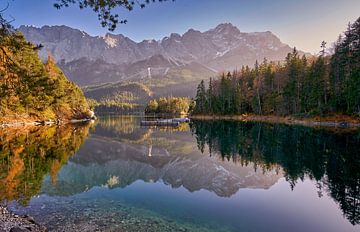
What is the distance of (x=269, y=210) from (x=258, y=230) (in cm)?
383

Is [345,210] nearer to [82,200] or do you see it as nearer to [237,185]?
[237,185]

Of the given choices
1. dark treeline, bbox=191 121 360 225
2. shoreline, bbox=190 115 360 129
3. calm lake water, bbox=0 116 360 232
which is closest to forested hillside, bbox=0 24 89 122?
calm lake water, bbox=0 116 360 232

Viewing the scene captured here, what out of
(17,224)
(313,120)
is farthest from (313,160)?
(313,120)

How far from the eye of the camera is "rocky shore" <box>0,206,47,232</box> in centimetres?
1285

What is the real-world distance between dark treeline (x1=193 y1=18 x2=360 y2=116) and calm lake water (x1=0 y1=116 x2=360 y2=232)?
36.0 m

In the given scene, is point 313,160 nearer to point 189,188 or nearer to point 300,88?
point 189,188

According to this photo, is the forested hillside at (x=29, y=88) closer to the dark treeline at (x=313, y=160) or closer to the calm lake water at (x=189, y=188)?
the calm lake water at (x=189, y=188)

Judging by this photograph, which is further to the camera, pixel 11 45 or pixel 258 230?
pixel 258 230

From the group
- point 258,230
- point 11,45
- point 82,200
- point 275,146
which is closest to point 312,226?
point 258,230

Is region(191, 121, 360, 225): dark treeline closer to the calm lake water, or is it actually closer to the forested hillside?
the calm lake water

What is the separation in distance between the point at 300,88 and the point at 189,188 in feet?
265

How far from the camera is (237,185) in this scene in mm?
25453

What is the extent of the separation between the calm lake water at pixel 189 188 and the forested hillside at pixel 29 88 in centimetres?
712

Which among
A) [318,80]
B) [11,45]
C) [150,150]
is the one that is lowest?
[150,150]
